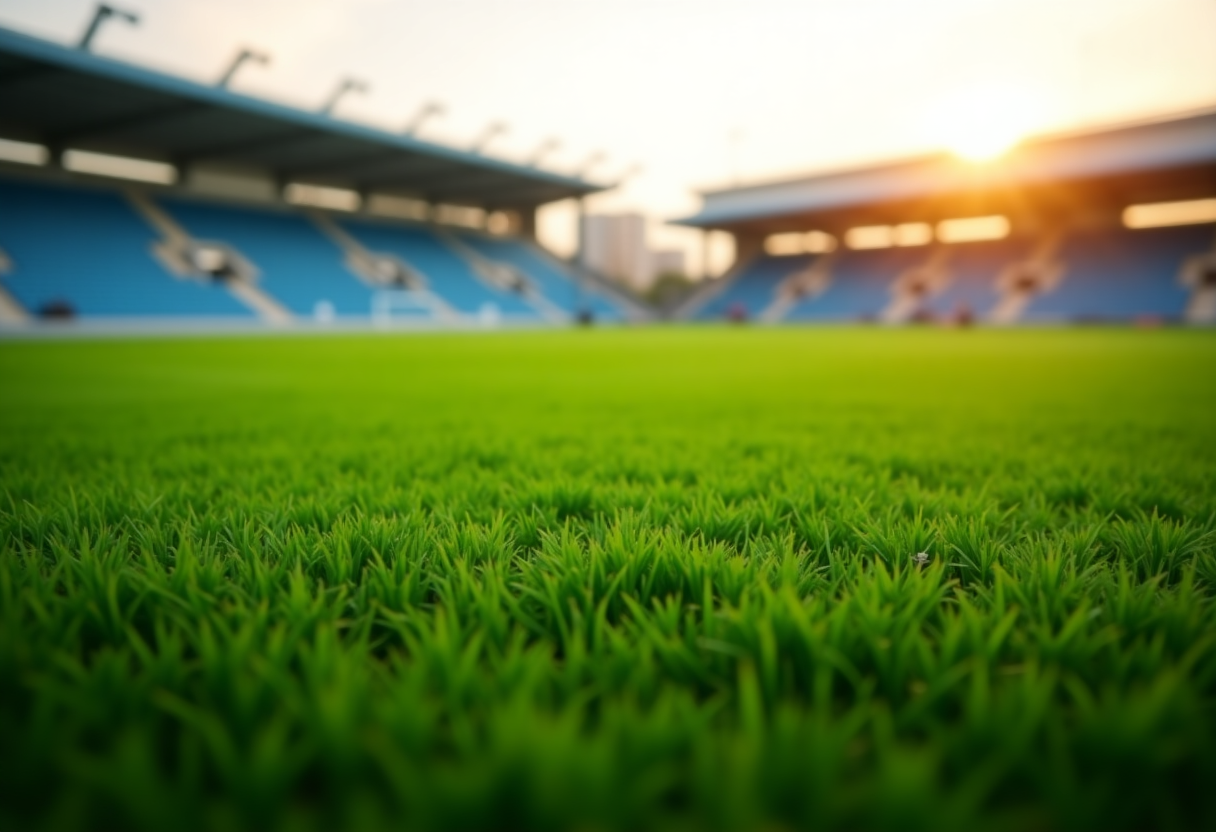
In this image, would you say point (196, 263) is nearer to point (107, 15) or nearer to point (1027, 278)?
point (107, 15)

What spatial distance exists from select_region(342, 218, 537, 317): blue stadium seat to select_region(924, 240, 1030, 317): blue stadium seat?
70.0ft

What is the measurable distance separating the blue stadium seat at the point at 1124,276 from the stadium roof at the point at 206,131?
22963 mm

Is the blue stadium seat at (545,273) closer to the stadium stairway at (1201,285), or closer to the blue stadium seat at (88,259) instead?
the blue stadium seat at (88,259)

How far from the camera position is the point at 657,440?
3.42 m

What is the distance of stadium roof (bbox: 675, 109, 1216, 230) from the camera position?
2438cm

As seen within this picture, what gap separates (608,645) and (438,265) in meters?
33.8

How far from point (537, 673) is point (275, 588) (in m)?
0.70

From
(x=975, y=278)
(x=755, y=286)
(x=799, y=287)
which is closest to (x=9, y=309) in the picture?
(x=755, y=286)

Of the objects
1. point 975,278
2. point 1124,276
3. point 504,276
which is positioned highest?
point 504,276

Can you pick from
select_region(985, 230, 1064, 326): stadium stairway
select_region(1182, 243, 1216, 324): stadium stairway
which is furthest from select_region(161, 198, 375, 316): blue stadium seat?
select_region(1182, 243, 1216, 324): stadium stairway

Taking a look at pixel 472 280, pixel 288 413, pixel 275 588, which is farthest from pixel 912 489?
pixel 472 280

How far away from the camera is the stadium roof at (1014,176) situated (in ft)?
80.0

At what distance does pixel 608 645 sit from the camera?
3.31 feet

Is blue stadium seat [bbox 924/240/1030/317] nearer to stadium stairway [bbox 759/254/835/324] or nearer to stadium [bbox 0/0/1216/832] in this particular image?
stadium stairway [bbox 759/254/835/324]
